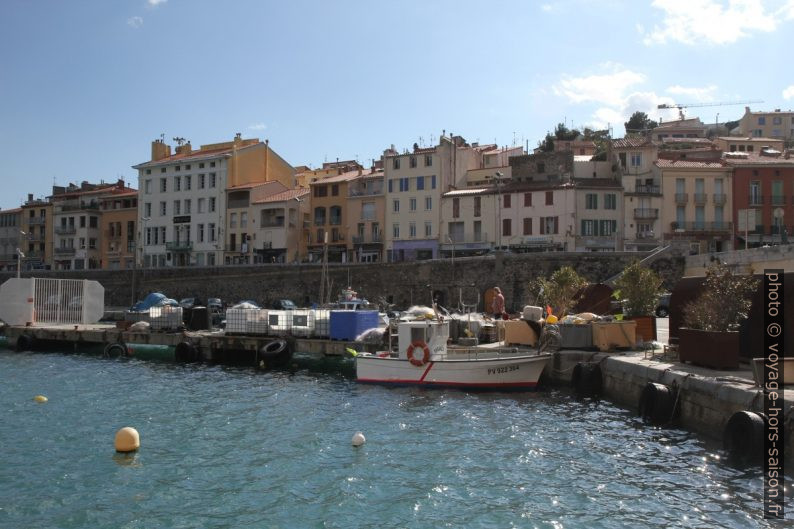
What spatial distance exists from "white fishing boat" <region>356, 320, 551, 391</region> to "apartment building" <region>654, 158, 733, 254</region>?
133 feet

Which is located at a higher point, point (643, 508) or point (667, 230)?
point (667, 230)

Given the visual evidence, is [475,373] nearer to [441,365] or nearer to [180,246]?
[441,365]

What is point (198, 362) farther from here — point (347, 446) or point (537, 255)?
point (537, 255)

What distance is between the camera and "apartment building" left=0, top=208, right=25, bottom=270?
312ft

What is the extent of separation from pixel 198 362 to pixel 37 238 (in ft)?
236

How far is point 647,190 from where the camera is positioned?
6022cm

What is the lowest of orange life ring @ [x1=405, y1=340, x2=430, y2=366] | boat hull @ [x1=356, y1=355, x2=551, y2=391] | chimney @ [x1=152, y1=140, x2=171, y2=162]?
boat hull @ [x1=356, y1=355, x2=551, y2=391]

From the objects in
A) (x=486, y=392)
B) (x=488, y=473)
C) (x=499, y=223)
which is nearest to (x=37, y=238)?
(x=499, y=223)

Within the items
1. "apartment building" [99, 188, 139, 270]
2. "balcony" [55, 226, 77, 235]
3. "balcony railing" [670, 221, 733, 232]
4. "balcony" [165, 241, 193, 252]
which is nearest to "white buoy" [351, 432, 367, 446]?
"balcony railing" [670, 221, 733, 232]

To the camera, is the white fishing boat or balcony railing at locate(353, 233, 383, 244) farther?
balcony railing at locate(353, 233, 383, 244)

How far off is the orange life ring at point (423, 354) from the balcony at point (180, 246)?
60556 mm

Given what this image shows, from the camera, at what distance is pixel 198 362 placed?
3397 centimetres

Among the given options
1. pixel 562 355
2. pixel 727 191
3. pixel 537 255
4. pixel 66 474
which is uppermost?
pixel 727 191

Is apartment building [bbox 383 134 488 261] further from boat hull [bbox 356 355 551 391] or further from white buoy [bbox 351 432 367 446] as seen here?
white buoy [bbox 351 432 367 446]
